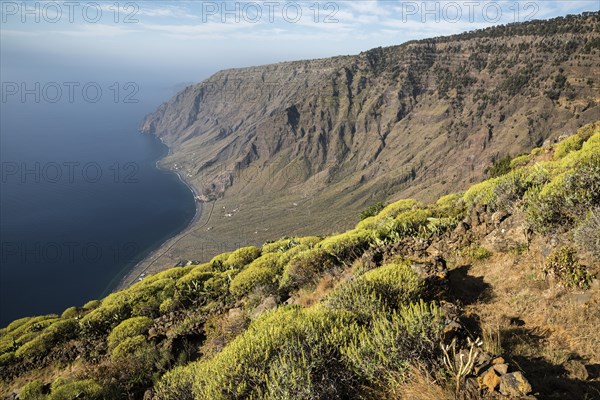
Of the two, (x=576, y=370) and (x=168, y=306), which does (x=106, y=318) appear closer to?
(x=168, y=306)

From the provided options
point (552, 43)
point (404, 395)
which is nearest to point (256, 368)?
point (404, 395)

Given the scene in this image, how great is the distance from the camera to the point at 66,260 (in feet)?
514

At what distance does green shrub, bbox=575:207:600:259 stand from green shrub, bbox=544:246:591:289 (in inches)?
11.2

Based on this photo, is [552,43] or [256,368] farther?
[552,43]

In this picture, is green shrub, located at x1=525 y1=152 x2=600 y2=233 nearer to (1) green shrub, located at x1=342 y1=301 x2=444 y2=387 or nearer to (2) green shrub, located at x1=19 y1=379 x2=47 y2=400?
(1) green shrub, located at x1=342 y1=301 x2=444 y2=387

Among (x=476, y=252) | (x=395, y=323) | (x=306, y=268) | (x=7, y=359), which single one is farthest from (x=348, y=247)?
(x=7, y=359)

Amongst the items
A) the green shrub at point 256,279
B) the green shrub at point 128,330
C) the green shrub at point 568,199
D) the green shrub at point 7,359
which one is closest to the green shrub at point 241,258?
the green shrub at point 256,279

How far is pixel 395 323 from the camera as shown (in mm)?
6020

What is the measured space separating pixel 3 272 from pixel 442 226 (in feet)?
626

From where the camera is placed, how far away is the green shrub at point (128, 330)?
48.8 feet

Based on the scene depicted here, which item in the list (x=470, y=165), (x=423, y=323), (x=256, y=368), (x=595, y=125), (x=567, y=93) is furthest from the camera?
(x=470, y=165)

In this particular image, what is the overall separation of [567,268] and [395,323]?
16.8 ft

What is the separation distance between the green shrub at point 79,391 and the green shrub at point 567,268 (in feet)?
44.4

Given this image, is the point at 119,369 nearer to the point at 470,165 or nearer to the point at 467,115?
the point at 470,165
